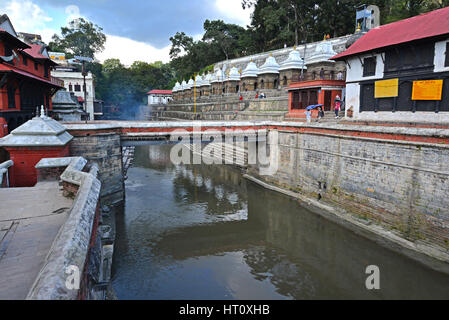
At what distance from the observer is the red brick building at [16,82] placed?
16.7 metres

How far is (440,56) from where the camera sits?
44.7ft

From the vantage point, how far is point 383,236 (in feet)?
43.8

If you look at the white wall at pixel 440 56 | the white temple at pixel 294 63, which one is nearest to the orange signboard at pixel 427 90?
the white wall at pixel 440 56

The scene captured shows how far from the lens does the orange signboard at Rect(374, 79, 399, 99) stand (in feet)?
51.2

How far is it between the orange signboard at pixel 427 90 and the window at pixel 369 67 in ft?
9.30

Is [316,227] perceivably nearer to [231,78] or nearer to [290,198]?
[290,198]

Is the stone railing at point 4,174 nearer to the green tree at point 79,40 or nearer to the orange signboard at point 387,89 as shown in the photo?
the orange signboard at point 387,89

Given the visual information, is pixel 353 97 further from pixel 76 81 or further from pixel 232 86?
pixel 76 81

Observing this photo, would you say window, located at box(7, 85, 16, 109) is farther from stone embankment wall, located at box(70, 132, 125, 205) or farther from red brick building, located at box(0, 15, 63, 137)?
stone embankment wall, located at box(70, 132, 125, 205)

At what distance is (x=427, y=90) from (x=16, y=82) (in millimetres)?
22655

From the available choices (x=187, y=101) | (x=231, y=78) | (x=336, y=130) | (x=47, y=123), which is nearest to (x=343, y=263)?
(x=336, y=130)

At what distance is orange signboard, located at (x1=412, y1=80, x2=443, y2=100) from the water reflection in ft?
24.0

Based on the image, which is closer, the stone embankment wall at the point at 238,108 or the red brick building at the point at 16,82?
the red brick building at the point at 16,82

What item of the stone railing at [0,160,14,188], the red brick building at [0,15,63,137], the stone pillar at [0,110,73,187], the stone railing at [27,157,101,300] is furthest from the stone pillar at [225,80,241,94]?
the stone railing at [27,157,101,300]
